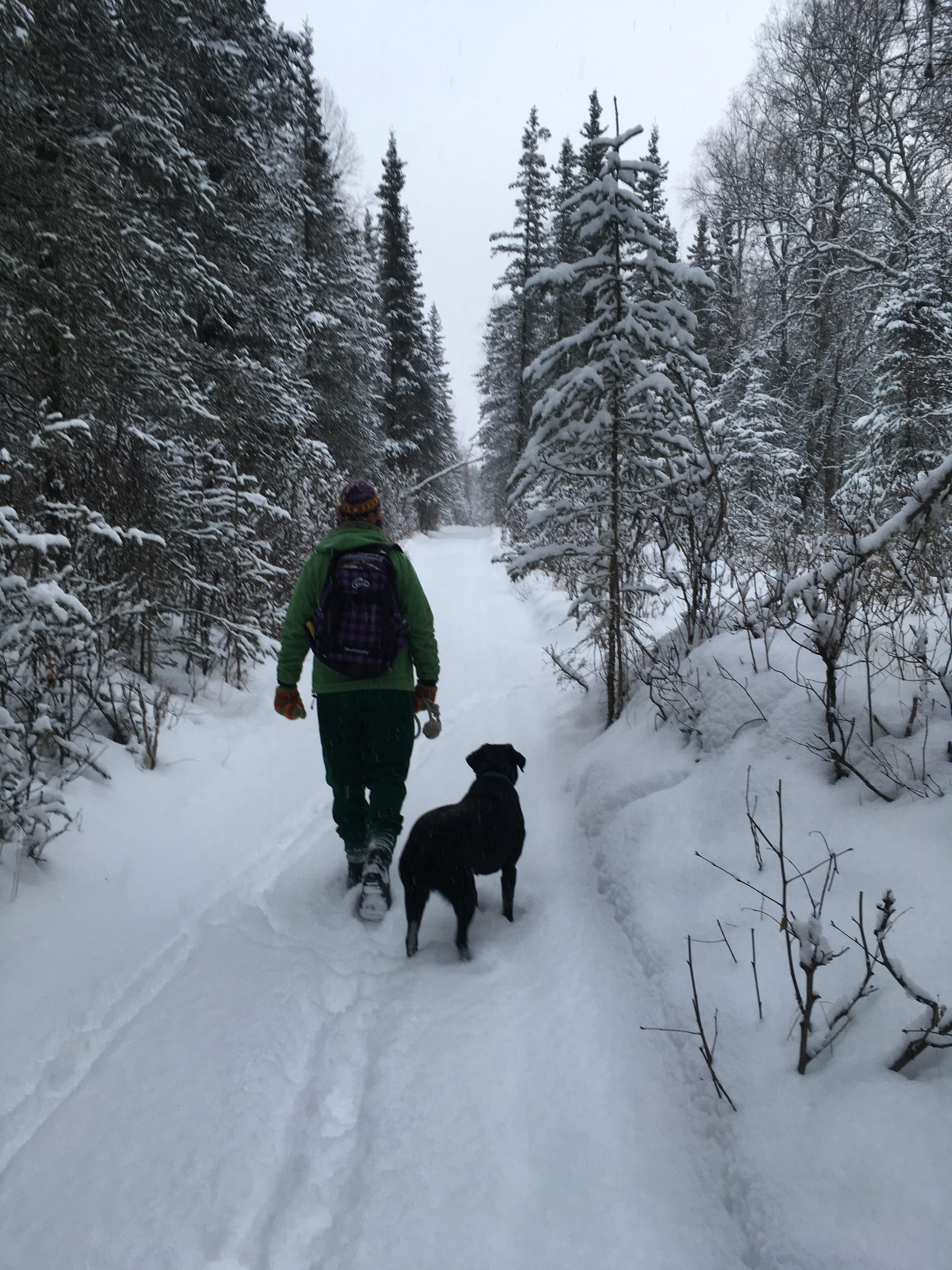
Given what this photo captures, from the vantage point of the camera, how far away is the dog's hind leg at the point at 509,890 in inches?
131

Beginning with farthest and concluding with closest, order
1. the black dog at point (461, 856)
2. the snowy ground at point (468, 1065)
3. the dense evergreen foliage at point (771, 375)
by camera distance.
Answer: the dense evergreen foliage at point (771, 375), the black dog at point (461, 856), the snowy ground at point (468, 1065)

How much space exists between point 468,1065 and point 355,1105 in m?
0.42

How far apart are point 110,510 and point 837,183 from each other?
15971 mm

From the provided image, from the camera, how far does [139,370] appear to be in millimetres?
5809

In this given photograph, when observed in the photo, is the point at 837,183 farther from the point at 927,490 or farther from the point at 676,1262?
the point at 676,1262

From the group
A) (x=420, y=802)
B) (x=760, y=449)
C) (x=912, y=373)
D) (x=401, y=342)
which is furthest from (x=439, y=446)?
(x=420, y=802)

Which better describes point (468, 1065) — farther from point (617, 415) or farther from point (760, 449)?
point (760, 449)

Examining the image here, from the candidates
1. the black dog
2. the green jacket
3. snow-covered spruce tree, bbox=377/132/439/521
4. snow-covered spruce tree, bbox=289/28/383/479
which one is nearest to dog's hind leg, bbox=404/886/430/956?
the black dog

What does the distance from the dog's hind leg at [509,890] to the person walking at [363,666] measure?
0.63 m

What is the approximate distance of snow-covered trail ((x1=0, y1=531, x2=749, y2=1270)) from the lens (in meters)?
1.72

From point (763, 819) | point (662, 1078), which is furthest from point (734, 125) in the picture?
point (662, 1078)

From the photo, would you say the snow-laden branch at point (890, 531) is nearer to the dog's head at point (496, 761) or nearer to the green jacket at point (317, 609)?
the dog's head at point (496, 761)

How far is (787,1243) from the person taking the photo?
1556 mm

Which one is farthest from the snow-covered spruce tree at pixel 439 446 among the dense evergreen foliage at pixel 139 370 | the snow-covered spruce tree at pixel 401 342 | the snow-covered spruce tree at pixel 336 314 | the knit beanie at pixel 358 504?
the knit beanie at pixel 358 504
